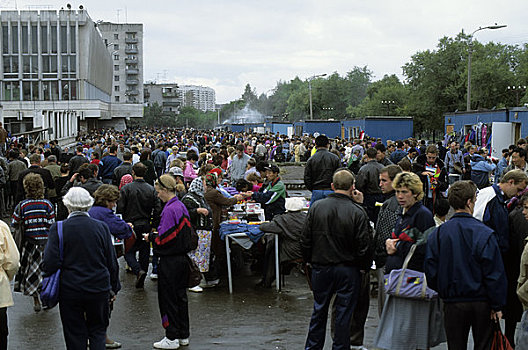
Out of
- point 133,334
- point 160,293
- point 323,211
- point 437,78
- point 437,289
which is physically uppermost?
point 437,78

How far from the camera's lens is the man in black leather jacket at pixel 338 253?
19.8 feet

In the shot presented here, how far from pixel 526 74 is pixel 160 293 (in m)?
66.3

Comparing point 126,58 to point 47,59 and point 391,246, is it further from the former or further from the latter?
point 391,246

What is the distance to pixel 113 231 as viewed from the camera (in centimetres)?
762

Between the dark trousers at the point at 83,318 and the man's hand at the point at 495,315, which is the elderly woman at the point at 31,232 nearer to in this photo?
the dark trousers at the point at 83,318

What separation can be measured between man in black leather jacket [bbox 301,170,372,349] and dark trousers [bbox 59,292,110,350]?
1962 millimetres

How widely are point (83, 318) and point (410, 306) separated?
9.55ft

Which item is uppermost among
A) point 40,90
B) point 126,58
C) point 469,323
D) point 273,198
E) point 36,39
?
point 126,58

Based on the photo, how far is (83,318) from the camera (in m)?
5.71

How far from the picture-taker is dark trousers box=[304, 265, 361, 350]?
19.9ft

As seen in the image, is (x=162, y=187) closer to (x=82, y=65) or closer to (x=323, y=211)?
(x=323, y=211)

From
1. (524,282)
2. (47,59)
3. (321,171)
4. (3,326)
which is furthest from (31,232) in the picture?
(47,59)

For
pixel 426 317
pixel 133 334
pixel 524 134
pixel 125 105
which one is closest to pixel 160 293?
pixel 133 334

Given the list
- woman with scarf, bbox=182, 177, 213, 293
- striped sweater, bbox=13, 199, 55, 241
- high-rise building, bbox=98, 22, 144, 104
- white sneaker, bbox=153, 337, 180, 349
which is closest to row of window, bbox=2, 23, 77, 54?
high-rise building, bbox=98, 22, 144, 104
